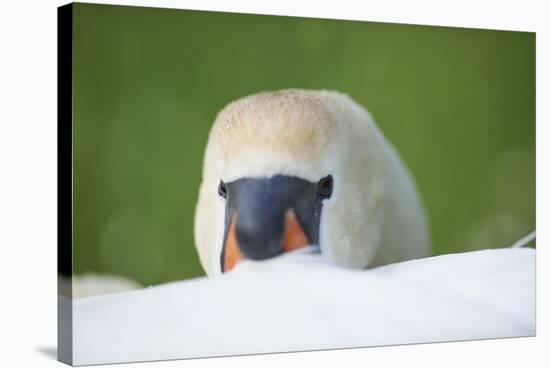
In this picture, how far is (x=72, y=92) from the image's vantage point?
160 inches

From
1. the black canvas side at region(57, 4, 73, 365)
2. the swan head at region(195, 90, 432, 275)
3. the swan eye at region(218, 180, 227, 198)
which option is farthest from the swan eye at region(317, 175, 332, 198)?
the black canvas side at region(57, 4, 73, 365)

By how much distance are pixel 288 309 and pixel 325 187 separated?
531 mm

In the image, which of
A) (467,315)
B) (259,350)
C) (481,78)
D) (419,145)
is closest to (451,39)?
(481,78)

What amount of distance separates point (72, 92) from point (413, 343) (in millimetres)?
1884

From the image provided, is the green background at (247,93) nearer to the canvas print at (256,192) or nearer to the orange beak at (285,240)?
the canvas print at (256,192)

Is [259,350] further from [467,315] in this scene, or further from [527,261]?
[527,261]

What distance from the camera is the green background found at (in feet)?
13.5

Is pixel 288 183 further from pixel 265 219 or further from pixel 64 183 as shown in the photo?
pixel 64 183

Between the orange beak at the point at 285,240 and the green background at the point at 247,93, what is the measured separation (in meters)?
0.32

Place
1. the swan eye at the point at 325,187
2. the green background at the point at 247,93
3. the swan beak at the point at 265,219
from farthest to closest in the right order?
the swan eye at the point at 325,187 → the green background at the point at 247,93 → the swan beak at the point at 265,219

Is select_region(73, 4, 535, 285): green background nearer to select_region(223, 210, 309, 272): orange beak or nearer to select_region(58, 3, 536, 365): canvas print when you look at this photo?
select_region(58, 3, 536, 365): canvas print

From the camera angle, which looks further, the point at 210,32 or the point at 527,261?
the point at 527,261

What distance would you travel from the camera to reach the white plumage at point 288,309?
4.08m

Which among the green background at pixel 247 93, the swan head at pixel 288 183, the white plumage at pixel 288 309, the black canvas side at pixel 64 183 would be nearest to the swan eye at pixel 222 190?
the swan head at pixel 288 183
